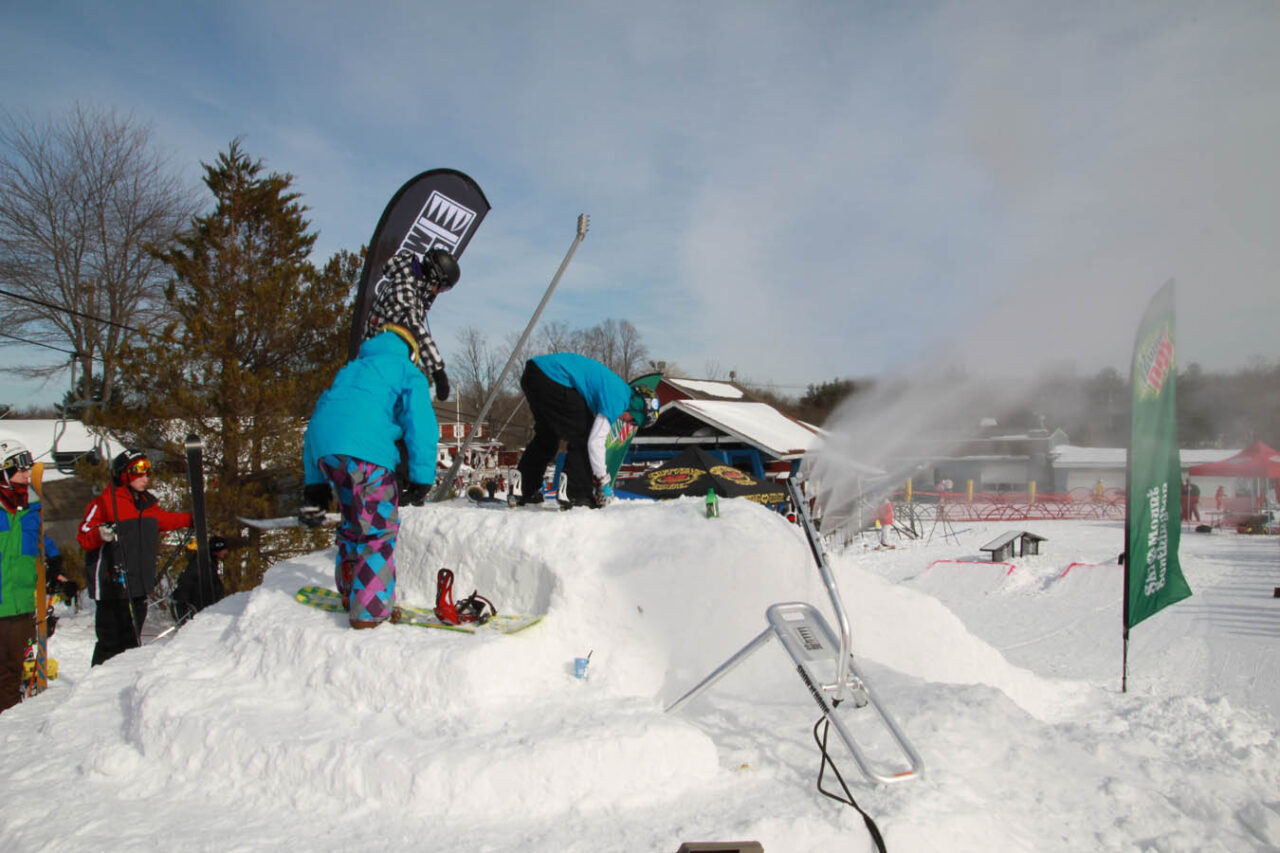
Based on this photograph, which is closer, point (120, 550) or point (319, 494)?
point (319, 494)

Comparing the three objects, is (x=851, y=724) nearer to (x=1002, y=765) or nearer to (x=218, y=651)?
(x=1002, y=765)

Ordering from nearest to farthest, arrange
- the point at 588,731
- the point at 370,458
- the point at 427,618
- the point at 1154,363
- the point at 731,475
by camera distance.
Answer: the point at 588,731 → the point at 370,458 → the point at 427,618 → the point at 1154,363 → the point at 731,475

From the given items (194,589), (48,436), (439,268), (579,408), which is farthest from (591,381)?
(48,436)

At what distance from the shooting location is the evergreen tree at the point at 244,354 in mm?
10203

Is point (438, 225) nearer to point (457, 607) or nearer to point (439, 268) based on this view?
point (439, 268)

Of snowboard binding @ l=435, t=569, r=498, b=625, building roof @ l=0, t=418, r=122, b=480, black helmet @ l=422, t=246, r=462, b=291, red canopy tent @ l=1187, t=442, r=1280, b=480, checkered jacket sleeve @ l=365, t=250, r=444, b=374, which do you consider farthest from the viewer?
red canopy tent @ l=1187, t=442, r=1280, b=480

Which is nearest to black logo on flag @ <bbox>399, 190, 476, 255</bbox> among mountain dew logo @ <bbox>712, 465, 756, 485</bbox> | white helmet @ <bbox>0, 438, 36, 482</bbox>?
white helmet @ <bbox>0, 438, 36, 482</bbox>

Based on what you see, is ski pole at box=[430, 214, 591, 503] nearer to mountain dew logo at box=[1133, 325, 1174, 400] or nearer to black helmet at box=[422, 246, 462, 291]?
black helmet at box=[422, 246, 462, 291]

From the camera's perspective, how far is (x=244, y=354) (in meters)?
10.9

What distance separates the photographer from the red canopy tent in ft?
73.9

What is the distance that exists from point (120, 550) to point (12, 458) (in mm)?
950

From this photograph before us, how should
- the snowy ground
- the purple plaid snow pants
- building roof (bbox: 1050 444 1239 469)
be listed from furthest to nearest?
building roof (bbox: 1050 444 1239 469) < the purple plaid snow pants < the snowy ground

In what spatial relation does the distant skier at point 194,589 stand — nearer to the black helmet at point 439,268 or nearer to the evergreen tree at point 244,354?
the evergreen tree at point 244,354

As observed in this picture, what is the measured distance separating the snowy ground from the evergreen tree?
5948 millimetres
